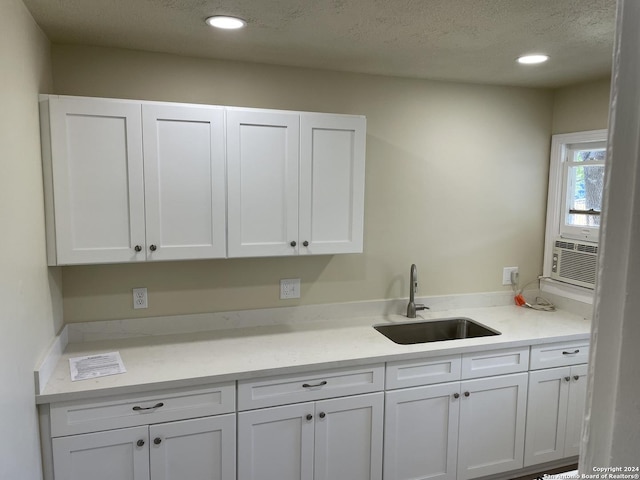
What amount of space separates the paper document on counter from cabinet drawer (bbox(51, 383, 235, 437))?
0.43ft

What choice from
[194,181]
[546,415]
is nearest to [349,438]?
[546,415]

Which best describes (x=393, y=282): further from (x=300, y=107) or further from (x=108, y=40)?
(x=108, y=40)

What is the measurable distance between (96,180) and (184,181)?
38 centimetres

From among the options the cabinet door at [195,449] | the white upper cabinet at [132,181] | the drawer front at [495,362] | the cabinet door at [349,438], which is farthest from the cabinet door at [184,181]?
the drawer front at [495,362]

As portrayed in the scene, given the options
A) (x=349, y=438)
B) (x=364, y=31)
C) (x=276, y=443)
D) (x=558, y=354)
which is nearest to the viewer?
(x=364, y=31)

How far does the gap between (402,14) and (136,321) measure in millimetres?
1979

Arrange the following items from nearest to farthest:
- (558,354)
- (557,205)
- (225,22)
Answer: (225,22)
(558,354)
(557,205)

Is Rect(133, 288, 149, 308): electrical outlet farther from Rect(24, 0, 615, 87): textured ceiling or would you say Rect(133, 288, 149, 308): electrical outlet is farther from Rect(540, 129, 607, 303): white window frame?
Rect(540, 129, 607, 303): white window frame

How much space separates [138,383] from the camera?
1.99m

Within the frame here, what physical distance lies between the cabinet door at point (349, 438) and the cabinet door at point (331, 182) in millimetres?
781

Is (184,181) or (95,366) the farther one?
(184,181)

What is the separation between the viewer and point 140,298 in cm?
257

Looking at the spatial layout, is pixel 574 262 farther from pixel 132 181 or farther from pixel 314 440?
pixel 132 181

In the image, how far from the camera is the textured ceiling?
1820mm
